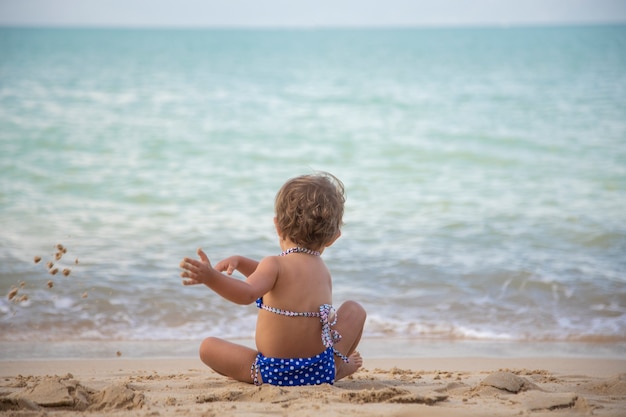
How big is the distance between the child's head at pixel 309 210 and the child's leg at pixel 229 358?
0.50 meters

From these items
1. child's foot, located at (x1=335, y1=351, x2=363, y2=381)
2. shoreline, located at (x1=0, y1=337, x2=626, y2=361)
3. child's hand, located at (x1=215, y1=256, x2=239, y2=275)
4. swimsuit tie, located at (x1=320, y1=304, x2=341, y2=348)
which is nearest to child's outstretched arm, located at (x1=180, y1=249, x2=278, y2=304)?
child's hand, located at (x1=215, y1=256, x2=239, y2=275)

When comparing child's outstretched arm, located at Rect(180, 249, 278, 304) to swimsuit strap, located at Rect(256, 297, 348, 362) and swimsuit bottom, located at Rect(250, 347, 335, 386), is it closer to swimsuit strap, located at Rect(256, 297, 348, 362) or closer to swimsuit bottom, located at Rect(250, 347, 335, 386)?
swimsuit strap, located at Rect(256, 297, 348, 362)

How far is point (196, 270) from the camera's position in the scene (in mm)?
2504

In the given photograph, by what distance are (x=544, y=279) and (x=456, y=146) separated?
6742 millimetres

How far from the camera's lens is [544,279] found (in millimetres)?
Result: 5422

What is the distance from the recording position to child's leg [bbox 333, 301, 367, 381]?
310cm

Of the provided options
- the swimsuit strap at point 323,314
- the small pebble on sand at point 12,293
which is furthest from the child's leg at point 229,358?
the small pebble on sand at point 12,293

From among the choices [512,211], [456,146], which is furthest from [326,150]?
[512,211]

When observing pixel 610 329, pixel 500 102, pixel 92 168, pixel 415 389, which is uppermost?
pixel 500 102

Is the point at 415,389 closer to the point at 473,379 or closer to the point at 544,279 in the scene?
the point at 473,379

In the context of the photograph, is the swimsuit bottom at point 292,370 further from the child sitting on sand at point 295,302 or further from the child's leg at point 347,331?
the child's leg at point 347,331

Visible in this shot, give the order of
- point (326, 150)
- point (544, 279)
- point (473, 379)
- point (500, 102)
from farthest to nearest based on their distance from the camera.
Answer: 1. point (500, 102)
2. point (326, 150)
3. point (544, 279)
4. point (473, 379)

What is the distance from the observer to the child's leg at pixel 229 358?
2961 millimetres

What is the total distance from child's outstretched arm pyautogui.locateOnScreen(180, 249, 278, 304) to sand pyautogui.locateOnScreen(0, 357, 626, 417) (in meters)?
0.38
